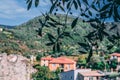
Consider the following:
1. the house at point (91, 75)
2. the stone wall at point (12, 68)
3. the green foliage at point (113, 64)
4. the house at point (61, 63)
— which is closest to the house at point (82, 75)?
the house at point (91, 75)

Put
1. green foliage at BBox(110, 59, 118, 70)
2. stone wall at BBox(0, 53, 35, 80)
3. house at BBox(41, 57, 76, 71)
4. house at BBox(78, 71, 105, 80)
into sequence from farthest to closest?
house at BBox(41, 57, 76, 71) < green foliage at BBox(110, 59, 118, 70) < house at BBox(78, 71, 105, 80) < stone wall at BBox(0, 53, 35, 80)

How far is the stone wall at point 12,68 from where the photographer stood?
3631cm

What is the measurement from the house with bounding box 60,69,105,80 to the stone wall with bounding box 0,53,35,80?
1797cm

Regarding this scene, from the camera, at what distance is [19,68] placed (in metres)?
38.1

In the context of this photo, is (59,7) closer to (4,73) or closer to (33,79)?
(4,73)

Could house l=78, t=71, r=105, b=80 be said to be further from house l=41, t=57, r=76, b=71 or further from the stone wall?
the stone wall

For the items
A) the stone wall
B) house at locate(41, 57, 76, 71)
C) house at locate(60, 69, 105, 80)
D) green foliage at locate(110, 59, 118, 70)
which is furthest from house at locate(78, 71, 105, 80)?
the stone wall

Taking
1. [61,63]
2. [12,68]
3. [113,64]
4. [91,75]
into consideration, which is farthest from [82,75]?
[12,68]

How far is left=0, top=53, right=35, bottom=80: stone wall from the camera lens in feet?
119

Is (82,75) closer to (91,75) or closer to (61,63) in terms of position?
(91,75)

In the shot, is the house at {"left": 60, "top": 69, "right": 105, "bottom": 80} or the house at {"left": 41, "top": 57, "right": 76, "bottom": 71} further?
the house at {"left": 41, "top": 57, "right": 76, "bottom": 71}

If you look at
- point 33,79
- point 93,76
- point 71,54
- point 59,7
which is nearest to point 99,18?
point 59,7

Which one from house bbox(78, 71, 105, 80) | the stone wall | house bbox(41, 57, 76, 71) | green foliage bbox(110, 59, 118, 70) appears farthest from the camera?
house bbox(41, 57, 76, 71)

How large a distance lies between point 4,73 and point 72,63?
37.5 meters
